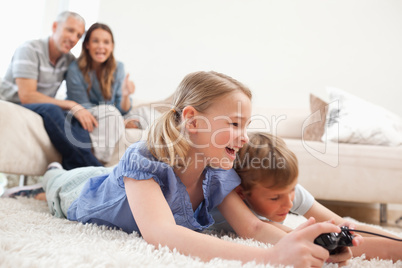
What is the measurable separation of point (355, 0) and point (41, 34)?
2.71 meters

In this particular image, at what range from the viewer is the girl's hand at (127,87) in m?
1.91

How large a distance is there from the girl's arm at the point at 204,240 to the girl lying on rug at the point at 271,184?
0.31 m

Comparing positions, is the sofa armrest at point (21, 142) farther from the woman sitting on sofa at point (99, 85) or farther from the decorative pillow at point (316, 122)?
the decorative pillow at point (316, 122)

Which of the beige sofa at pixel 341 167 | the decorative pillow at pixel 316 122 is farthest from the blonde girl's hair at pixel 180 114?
the decorative pillow at pixel 316 122

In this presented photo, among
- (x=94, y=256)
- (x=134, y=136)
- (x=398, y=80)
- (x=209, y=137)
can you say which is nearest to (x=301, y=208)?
(x=209, y=137)

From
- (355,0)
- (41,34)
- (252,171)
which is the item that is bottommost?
(252,171)

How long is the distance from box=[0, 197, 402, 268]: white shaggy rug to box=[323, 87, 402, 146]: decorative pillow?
120 centimetres

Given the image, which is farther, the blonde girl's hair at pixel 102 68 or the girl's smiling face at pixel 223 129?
the blonde girl's hair at pixel 102 68

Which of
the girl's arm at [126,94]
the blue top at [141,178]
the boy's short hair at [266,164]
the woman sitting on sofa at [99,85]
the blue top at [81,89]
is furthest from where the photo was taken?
the girl's arm at [126,94]

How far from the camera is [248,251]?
1.86 ft

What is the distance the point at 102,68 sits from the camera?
75.2 inches

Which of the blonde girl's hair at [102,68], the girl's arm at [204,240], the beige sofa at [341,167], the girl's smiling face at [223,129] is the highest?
the blonde girl's hair at [102,68]

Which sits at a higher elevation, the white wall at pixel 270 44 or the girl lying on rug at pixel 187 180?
the white wall at pixel 270 44

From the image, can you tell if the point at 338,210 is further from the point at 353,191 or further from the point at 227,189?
the point at 227,189
